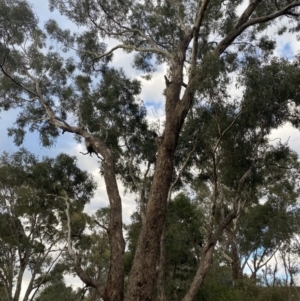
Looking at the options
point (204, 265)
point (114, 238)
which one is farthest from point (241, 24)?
point (114, 238)

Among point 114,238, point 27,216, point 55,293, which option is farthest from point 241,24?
point 55,293

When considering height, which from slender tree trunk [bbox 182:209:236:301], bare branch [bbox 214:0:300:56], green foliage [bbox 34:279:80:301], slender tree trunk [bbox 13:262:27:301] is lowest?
slender tree trunk [bbox 182:209:236:301]

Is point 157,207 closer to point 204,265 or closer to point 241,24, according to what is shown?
point 204,265

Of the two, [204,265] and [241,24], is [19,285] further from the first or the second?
[241,24]

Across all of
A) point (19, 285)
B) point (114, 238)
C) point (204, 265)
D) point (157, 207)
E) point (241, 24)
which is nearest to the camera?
point (157, 207)

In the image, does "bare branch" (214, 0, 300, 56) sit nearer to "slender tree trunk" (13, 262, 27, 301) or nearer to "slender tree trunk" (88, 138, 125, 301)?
"slender tree trunk" (88, 138, 125, 301)

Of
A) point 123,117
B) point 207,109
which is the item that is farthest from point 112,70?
point 207,109

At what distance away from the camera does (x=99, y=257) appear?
919 inches

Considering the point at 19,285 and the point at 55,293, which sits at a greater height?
the point at 55,293

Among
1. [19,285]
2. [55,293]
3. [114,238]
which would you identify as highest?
[55,293]

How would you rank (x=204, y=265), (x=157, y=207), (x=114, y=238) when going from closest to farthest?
(x=157, y=207) → (x=114, y=238) → (x=204, y=265)

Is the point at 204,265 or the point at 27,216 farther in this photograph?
the point at 27,216

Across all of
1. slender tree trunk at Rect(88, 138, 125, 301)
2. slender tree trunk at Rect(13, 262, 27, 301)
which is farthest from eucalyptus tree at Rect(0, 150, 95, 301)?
slender tree trunk at Rect(88, 138, 125, 301)

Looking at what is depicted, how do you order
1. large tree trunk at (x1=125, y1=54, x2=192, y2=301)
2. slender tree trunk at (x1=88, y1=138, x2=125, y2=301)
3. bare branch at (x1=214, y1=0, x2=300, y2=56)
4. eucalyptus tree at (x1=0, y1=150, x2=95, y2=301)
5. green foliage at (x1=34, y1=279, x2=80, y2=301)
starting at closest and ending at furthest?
large tree trunk at (x1=125, y1=54, x2=192, y2=301) → slender tree trunk at (x1=88, y1=138, x2=125, y2=301) → bare branch at (x1=214, y1=0, x2=300, y2=56) → eucalyptus tree at (x1=0, y1=150, x2=95, y2=301) → green foliage at (x1=34, y1=279, x2=80, y2=301)
